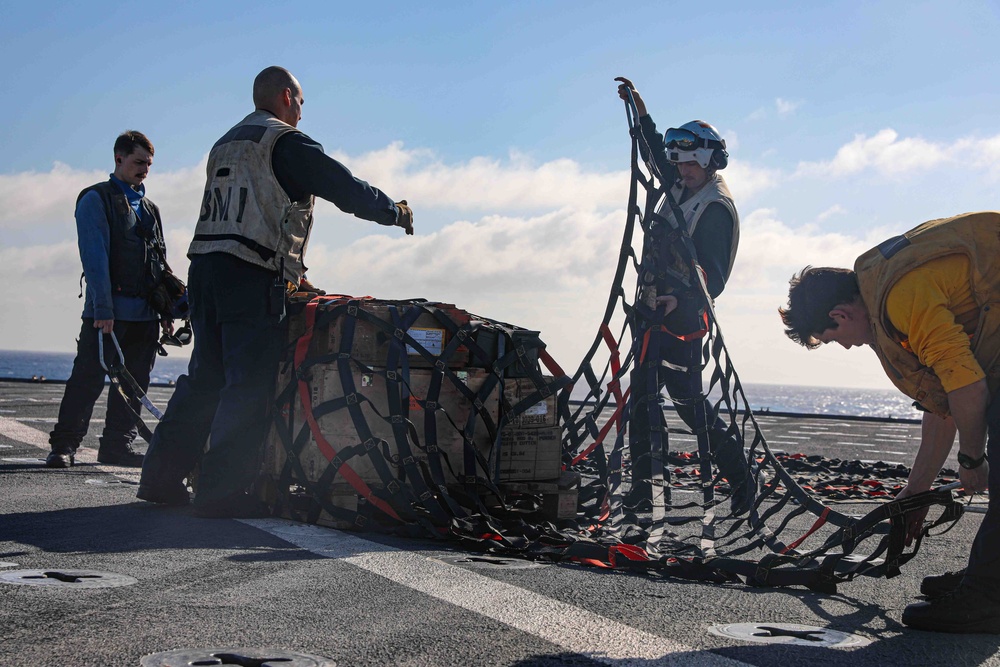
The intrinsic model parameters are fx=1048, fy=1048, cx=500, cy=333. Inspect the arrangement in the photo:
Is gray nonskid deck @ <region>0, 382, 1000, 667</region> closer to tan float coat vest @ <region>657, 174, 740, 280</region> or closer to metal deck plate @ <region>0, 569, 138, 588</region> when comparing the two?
metal deck plate @ <region>0, 569, 138, 588</region>

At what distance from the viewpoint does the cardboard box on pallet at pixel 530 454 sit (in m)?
5.94

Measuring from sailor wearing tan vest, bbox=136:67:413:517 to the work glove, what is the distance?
0.03m

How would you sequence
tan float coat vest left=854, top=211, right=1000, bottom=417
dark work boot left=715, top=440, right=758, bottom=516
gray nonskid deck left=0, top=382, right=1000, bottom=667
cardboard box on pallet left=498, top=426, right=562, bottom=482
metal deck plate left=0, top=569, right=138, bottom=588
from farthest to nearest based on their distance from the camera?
dark work boot left=715, top=440, right=758, bottom=516 → cardboard box on pallet left=498, top=426, right=562, bottom=482 → tan float coat vest left=854, top=211, right=1000, bottom=417 → metal deck plate left=0, top=569, right=138, bottom=588 → gray nonskid deck left=0, top=382, right=1000, bottom=667

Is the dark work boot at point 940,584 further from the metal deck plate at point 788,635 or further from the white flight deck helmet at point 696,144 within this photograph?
the white flight deck helmet at point 696,144

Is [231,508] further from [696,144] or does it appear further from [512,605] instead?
[696,144]

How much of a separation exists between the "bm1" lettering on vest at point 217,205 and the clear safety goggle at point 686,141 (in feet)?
8.58

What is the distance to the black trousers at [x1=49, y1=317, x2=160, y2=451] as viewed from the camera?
7617 mm

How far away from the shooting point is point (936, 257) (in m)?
3.67

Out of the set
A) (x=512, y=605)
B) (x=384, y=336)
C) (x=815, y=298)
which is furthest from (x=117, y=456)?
(x=815, y=298)

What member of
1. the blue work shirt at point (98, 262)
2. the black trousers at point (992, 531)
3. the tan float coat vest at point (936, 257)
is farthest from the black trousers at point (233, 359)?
the black trousers at point (992, 531)

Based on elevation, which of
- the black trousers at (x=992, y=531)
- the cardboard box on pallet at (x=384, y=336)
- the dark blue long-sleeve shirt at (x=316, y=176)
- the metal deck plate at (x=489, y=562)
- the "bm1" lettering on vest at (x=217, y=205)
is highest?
the dark blue long-sleeve shirt at (x=316, y=176)

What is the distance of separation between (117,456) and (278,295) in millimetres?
3210

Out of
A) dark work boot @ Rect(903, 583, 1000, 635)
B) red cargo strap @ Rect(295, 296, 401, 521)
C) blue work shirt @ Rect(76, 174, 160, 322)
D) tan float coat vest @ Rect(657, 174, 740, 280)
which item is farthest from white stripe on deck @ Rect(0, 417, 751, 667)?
blue work shirt @ Rect(76, 174, 160, 322)

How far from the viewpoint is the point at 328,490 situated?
5.34 m
